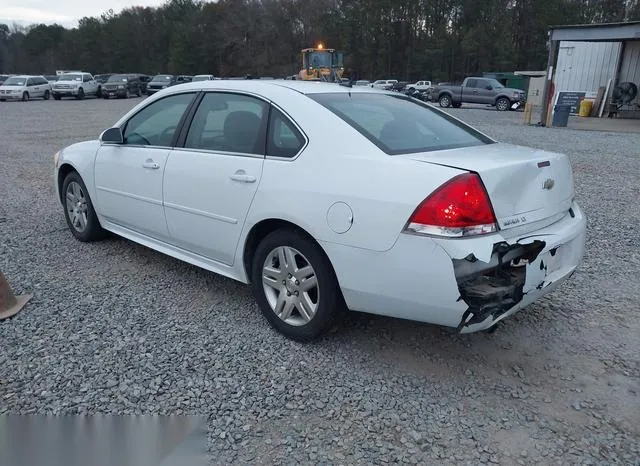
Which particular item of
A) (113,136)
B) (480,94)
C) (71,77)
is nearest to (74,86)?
(71,77)

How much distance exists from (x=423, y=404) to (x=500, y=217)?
1030mm

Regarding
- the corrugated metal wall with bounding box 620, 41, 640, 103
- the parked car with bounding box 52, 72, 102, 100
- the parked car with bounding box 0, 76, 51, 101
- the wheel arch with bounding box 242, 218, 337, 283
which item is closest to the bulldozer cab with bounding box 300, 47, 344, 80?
the parked car with bounding box 52, 72, 102, 100

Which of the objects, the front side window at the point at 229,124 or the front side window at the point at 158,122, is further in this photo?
the front side window at the point at 158,122

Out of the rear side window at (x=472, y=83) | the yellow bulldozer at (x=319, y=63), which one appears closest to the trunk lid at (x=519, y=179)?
the rear side window at (x=472, y=83)

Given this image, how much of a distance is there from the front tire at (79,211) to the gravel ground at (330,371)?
0.43 m

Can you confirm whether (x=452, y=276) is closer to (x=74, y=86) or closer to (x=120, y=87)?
(x=74, y=86)

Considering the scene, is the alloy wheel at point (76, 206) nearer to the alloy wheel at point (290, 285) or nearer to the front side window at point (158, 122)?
the front side window at point (158, 122)

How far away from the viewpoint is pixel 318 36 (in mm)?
71812

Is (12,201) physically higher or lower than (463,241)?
lower

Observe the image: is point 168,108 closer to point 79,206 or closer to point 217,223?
point 217,223

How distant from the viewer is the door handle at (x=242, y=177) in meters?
3.22

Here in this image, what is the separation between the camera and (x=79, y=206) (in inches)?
198

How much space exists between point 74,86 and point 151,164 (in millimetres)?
34714

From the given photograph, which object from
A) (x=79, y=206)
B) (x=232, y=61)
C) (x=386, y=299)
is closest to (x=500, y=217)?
(x=386, y=299)
